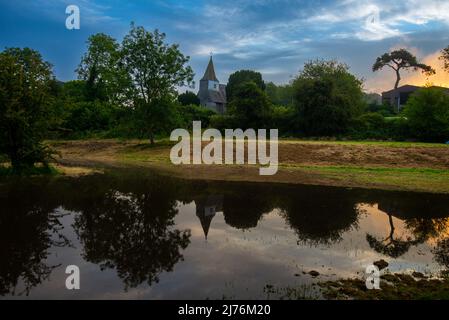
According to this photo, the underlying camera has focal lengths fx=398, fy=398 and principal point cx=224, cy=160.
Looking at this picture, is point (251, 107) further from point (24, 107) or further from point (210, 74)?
point (210, 74)

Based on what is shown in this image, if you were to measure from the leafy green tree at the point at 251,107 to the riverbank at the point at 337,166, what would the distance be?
1643 centimetres

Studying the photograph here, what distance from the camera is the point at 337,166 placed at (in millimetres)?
31297

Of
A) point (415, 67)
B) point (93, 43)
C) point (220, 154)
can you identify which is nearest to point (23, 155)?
point (220, 154)

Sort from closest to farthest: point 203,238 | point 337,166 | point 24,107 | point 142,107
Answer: point 203,238 → point 24,107 → point 337,166 → point 142,107

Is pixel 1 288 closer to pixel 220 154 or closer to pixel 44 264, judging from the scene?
pixel 44 264

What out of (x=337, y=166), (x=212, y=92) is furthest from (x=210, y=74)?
(x=337, y=166)

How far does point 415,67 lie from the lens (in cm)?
9981

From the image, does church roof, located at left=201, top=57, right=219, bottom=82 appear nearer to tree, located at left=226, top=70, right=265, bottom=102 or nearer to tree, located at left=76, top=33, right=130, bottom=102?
tree, located at left=226, top=70, right=265, bottom=102

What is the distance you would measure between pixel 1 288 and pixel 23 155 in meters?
19.0

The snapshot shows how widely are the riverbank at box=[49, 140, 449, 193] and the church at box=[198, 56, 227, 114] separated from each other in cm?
6484

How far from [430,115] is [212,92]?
69837 millimetres

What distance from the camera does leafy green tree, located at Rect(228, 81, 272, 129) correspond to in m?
55.4

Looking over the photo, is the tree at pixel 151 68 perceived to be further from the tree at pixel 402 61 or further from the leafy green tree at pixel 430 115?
the tree at pixel 402 61

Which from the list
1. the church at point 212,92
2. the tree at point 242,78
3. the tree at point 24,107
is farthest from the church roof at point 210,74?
the tree at point 24,107
